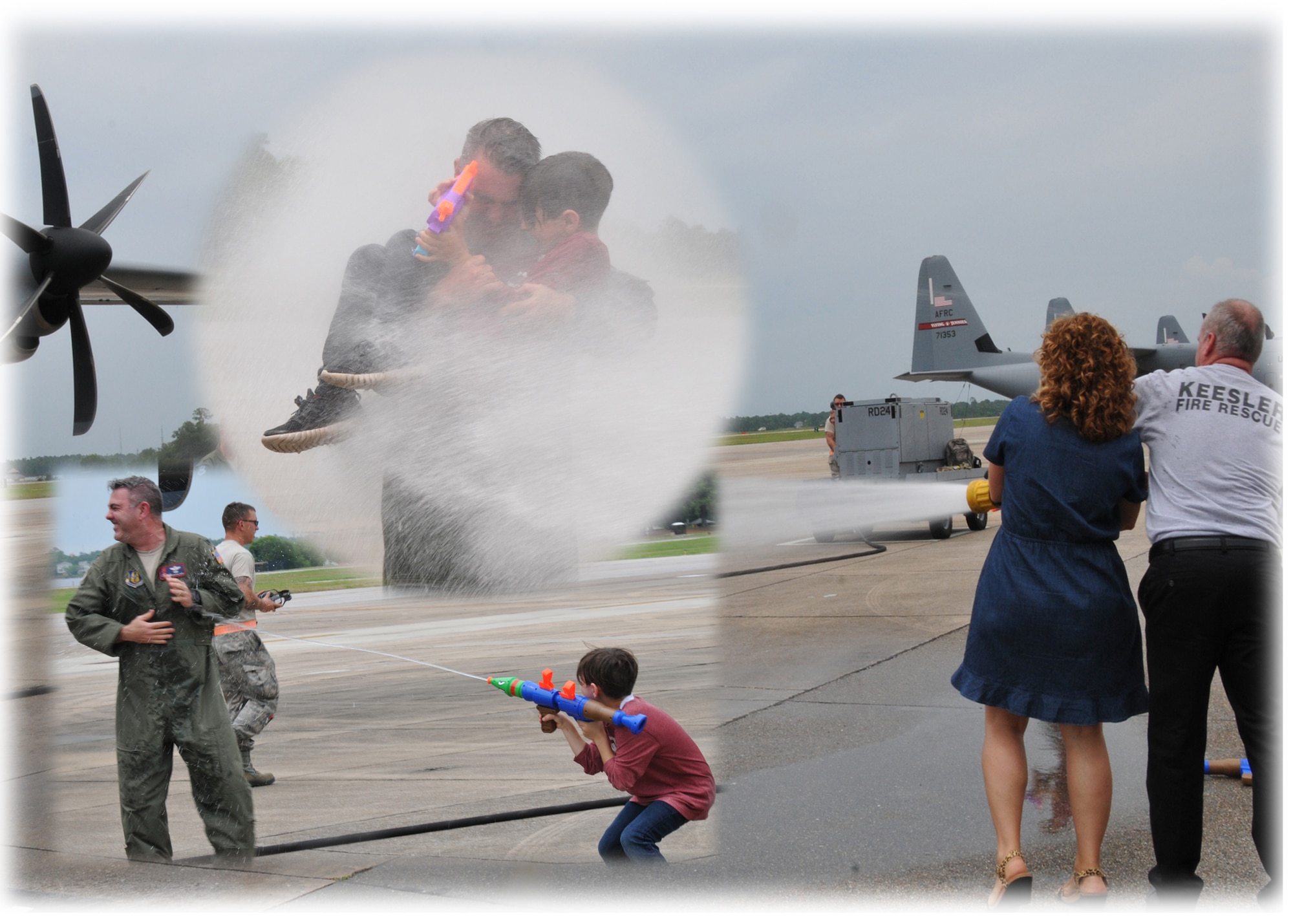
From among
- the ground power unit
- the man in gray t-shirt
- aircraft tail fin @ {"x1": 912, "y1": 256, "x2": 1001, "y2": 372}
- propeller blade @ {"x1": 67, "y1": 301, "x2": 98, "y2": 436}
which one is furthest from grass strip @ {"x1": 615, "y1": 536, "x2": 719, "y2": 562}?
aircraft tail fin @ {"x1": 912, "y1": 256, "x2": 1001, "y2": 372}

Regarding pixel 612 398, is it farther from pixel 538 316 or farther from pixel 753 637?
pixel 753 637

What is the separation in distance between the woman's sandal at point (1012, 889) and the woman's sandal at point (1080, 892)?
0.11m

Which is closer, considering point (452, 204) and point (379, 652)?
point (452, 204)

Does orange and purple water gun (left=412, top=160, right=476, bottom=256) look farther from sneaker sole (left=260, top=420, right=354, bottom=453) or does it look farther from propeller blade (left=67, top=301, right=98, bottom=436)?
propeller blade (left=67, top=301, right=98, bottom=436)

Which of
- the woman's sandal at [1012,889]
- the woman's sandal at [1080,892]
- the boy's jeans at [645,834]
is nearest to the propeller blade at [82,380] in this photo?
the boy's jeans at [645,834]

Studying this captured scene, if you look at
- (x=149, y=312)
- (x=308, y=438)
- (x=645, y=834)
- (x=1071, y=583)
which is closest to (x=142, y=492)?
(x=308, y=438)

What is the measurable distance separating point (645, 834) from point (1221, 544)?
68.7 inches

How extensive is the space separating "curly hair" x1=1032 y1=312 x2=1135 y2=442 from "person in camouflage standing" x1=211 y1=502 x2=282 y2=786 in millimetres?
3095

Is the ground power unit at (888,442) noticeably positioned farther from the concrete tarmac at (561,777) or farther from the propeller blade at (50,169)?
the propeller blade at (50,169)

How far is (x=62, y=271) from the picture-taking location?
4.71m

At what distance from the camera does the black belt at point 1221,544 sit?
2.47 meters

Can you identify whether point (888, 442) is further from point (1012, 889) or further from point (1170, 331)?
point (1170, 331)

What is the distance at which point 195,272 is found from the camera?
4.05m

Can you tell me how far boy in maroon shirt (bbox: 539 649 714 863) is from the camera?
2848mm
